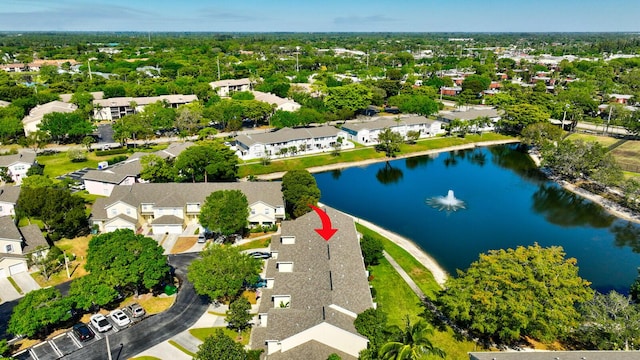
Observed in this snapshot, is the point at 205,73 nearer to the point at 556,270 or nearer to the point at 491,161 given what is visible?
the point at 491,161

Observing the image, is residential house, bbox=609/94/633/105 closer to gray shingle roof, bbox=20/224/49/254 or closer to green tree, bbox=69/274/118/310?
green tree, bbox=69/274/118/310

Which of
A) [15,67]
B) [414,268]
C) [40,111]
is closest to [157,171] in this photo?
[414,268]

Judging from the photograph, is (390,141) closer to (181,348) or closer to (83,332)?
(181,348)

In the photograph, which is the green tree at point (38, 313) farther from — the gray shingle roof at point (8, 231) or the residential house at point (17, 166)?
the residential house at point (17, 166)

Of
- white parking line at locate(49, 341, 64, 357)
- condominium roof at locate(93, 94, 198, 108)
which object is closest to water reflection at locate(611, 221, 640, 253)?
white parking line at locate(49, 341, 64, 357)

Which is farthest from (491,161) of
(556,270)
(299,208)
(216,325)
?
(216,325)

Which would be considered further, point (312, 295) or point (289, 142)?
point (289, 142)
